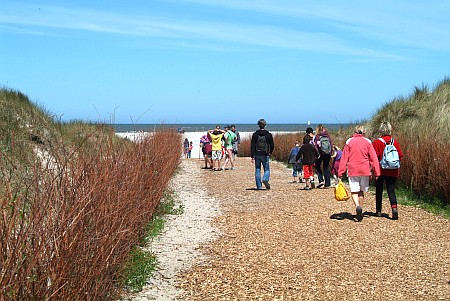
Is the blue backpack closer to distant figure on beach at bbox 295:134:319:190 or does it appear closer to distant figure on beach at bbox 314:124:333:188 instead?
distant figure on beach at bbox 295:134:319:190

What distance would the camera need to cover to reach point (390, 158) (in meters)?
11.2

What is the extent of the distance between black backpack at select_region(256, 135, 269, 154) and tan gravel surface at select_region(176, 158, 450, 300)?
110 inches

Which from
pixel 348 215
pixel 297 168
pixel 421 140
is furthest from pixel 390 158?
pixel 297 168

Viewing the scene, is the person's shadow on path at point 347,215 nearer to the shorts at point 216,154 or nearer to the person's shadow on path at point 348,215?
the person's shadow on path at point 348,215

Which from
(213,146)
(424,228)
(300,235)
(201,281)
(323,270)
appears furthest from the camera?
(213,146)

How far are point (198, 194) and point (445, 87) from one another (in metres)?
13.7

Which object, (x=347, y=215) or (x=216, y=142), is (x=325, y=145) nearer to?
(x=347, y=215)

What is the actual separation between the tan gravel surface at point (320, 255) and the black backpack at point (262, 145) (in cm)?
280

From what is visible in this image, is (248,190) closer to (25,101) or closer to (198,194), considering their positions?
(198,194)

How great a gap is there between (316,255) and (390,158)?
12.0 ft

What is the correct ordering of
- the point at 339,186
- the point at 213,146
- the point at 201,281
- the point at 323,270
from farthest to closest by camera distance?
the point at 213,146 → the point at 339,186 → the point at 323,270 → the point at 201,281

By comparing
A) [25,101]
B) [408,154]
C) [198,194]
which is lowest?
[198,194]

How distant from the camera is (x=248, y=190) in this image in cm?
1648

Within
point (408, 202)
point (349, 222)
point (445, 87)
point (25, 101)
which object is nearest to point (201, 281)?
point (349, 222)
